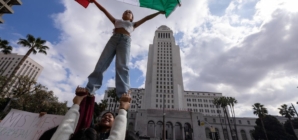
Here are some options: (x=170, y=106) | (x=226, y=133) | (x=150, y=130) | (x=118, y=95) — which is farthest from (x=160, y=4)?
(x=226, y=133)

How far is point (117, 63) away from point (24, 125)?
A: 4.08 metres

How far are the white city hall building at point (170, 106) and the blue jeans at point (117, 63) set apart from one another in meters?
38.4

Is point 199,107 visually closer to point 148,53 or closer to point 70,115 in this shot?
point 148,53

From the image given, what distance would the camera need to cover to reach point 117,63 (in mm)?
2666

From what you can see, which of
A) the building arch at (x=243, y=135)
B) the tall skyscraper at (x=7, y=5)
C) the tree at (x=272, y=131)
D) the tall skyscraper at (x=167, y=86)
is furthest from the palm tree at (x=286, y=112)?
the tall skyscraper at (x=7, y=5)

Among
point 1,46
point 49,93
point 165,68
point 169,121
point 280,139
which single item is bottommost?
point 280,139

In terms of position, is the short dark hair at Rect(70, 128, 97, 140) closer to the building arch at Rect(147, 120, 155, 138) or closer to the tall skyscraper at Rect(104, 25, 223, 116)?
the building arch at Rect(147, 120, 155, 138)

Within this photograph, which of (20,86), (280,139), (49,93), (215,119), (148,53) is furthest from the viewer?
(148,53)

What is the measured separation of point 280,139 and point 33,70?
143 metres

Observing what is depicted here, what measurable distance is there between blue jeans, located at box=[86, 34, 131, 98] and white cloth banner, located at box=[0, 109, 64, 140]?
323 centimetres

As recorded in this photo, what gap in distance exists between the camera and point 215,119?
63.6 meters

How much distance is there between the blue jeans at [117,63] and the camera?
7.95ft

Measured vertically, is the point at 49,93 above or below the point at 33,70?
below

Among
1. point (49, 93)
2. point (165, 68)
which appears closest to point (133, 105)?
point (165, 68)
